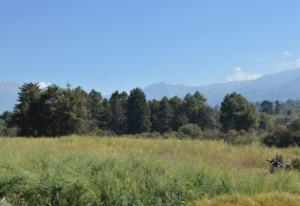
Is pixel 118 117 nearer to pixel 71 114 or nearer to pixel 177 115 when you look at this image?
pixel 177 115

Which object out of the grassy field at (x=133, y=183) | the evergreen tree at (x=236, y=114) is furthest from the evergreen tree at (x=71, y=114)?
the grassy field at (x=133, y=183)

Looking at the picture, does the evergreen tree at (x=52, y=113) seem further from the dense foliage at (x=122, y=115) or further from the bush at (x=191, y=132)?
the bush at (x=191, y=132)

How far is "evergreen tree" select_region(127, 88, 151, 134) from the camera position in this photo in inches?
2256

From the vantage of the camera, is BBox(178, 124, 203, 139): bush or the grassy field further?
BBox(178, 124, 203, 139): bush

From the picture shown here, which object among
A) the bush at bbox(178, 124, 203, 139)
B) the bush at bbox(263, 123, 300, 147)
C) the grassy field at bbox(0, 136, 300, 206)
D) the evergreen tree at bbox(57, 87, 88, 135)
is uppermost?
the evergreen tree at bbox(57, 87, 88, 135)

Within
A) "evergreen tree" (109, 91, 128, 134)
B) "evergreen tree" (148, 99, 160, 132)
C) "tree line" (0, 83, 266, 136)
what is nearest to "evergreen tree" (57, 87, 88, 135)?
"tree line" (0, 83, 266, 136)

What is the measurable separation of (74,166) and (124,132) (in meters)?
49.8

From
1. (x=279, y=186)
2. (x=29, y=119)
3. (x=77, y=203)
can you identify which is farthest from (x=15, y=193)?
(x=29, y=119)

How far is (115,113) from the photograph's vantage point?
6012 centimetres

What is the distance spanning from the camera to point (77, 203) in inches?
342

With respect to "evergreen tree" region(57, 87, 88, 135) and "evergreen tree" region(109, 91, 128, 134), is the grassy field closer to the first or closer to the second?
"evergreen tree" region(57, 87, 88, 135)

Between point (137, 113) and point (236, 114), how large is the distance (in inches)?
473

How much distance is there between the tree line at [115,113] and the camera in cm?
4244

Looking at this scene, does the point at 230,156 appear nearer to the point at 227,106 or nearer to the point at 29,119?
the point at 29,119
